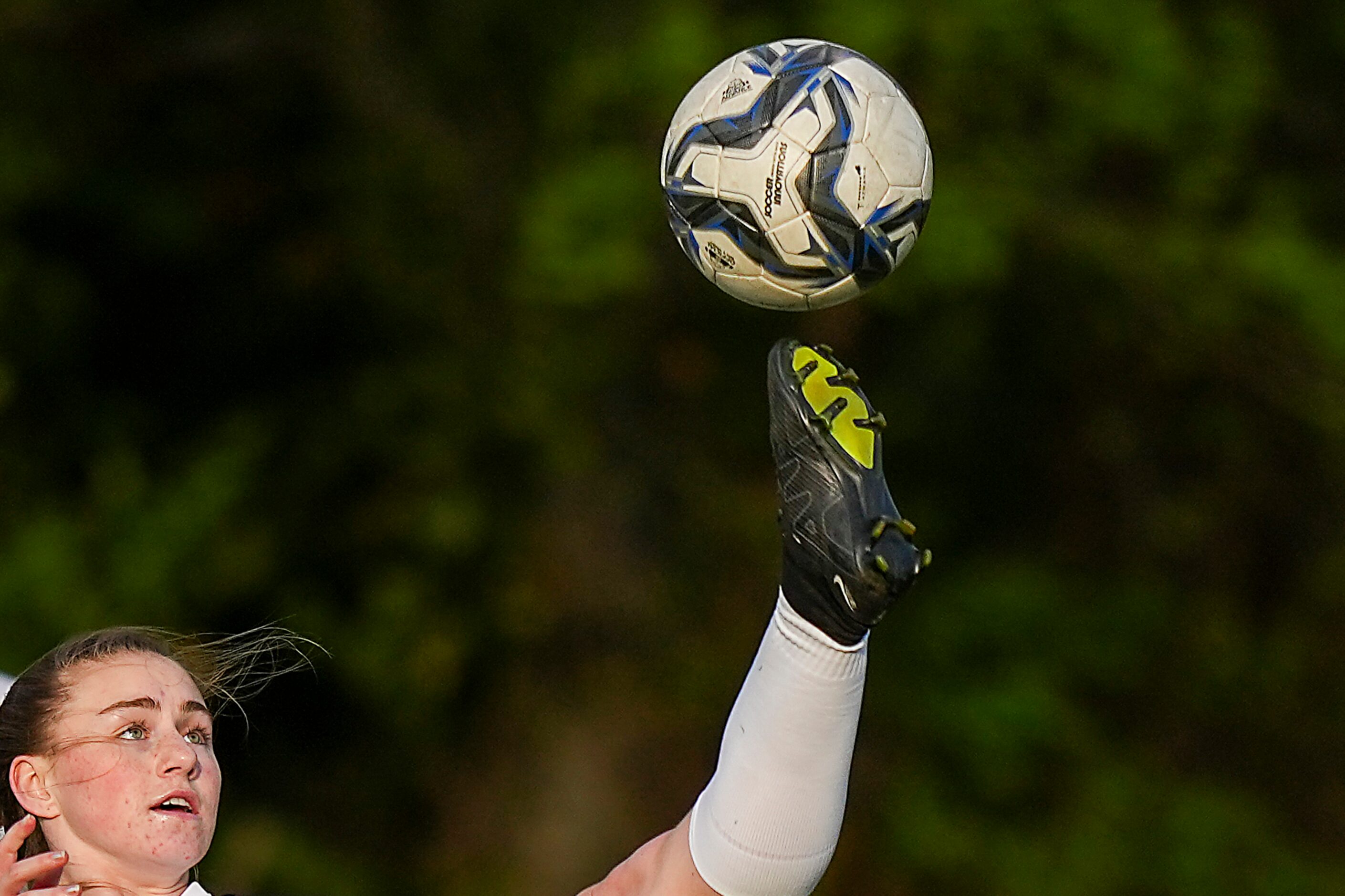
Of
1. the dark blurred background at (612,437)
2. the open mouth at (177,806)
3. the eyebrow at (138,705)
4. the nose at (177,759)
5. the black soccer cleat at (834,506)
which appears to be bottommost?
the dark blurred background at (612,437)

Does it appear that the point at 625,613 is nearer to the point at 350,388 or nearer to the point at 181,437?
the point at 350,388

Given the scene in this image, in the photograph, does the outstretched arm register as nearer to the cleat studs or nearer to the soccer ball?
the cleat studs

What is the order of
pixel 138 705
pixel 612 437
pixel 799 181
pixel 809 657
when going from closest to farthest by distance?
pixel 809 657 → pixel 138 705 → pixel 799 181 → pixel 612 437

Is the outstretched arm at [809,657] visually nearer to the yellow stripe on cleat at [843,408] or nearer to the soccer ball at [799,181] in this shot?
the yellow stripe on cleat at [843,408]

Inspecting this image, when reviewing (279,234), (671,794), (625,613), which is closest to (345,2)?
(279,234)

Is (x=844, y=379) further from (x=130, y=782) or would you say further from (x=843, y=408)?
(x=130, y=782)

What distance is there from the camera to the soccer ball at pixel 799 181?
139 inches

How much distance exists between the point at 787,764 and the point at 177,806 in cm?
104

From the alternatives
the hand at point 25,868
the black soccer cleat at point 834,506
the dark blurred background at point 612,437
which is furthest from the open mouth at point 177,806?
the dark blurred background at point 612,437

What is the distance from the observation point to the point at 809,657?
2.97 m

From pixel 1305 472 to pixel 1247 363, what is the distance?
148 centimetres

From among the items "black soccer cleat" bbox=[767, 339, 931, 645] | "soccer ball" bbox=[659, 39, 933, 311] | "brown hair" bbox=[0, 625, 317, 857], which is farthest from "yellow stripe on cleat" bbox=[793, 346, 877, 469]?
"brown hair" bbox=[0, 625, 317, 857]

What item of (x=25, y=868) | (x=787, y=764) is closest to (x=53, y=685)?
(x=25, y=868)

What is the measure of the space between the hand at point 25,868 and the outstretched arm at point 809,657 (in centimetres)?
102
